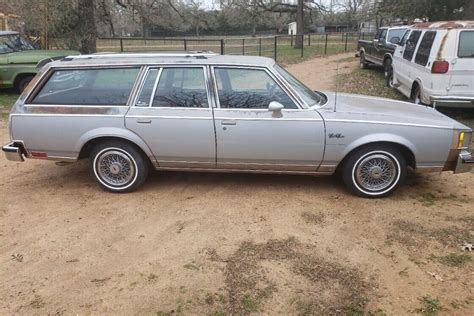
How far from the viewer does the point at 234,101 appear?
495cm

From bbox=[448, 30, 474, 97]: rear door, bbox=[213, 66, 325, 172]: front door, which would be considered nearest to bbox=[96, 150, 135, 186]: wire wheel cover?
bbox=[213, 66, 325, 172]: front door

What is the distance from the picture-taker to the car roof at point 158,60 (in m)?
5.04

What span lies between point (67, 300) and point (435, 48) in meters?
7.44

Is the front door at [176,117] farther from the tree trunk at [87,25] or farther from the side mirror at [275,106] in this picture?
the tree trunk at [87,25]

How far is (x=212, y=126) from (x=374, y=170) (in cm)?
183

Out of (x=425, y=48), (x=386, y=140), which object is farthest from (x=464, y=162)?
(x=425, y=48)

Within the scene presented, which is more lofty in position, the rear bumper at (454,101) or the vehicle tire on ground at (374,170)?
the rear bumper at (454,101)

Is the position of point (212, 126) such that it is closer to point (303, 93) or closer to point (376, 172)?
point (303, 93)

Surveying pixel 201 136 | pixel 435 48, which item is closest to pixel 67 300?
pixel 201 136

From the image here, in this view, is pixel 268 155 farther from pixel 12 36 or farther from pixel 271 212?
pixel 12 36

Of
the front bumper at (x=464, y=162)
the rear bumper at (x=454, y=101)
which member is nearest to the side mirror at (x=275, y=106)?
the front bumper at (x=464, y=162)

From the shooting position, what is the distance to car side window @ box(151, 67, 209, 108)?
499cm

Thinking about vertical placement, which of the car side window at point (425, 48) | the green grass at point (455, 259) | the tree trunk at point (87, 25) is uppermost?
the tree trunk at point (87, 25)

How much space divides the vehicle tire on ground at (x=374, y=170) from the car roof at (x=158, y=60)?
1.46m
